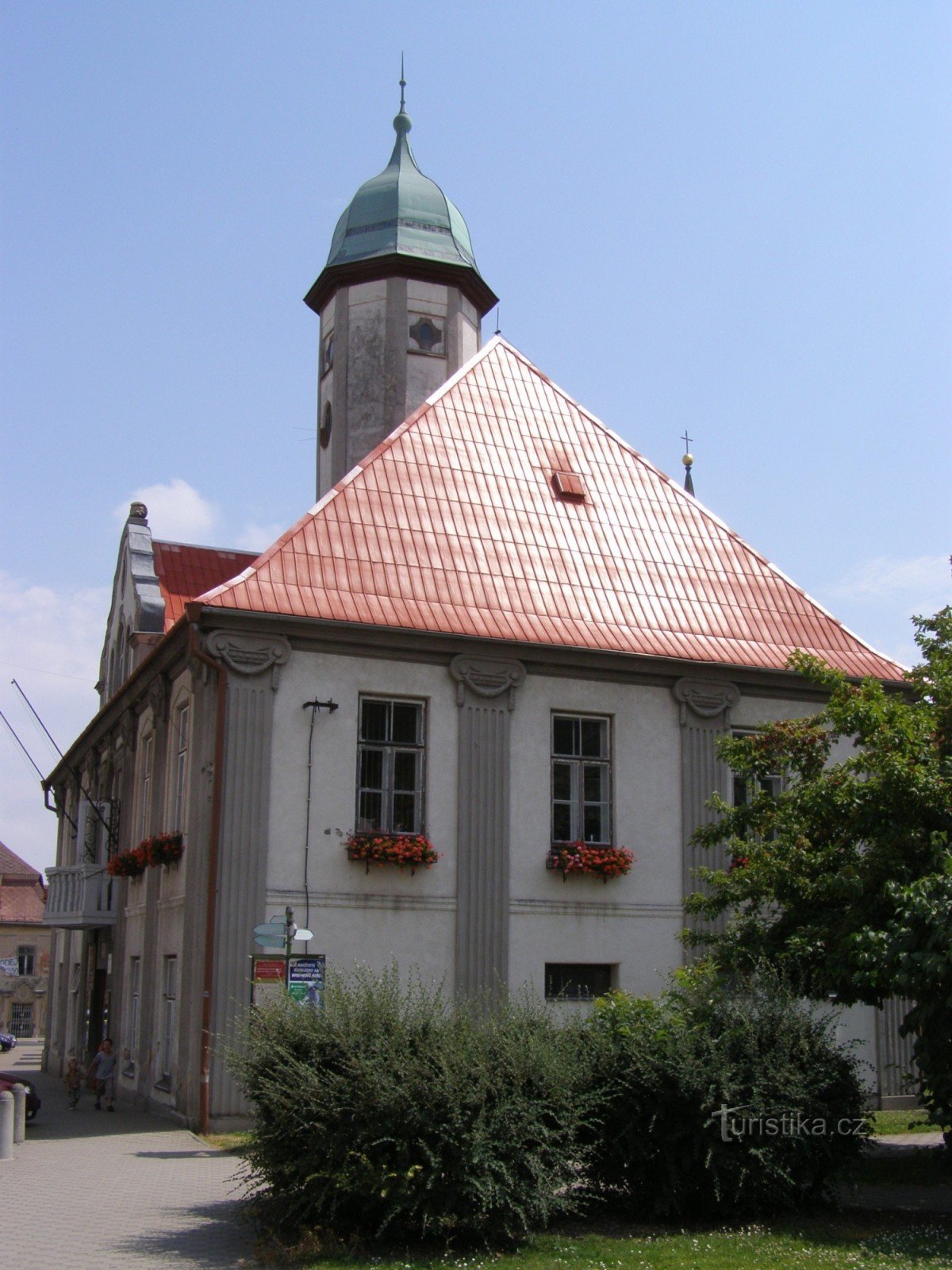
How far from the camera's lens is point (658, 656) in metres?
21.0

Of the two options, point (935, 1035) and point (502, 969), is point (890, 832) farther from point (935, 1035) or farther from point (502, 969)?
point (502, 969)

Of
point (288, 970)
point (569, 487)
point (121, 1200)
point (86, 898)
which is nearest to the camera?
point (121, 1200)

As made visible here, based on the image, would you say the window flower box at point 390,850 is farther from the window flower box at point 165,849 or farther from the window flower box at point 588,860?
the window flower box at point 165,849

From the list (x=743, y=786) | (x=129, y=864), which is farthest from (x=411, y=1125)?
(x=129, y=864)

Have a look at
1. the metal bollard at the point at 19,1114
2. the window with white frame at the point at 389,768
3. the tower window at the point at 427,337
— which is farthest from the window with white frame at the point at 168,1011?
the tower window at the point at 427,337

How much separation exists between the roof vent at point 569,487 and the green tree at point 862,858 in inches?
305

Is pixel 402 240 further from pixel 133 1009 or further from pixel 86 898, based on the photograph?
pixel 133 1009

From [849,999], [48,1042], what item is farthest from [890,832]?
[48,1042]

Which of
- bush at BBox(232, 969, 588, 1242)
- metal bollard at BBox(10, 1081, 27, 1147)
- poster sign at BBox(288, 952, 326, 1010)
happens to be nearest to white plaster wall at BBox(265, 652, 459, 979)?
poster sign at BBox(288, 952, 326, 1010)

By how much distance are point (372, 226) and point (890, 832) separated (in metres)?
21.2

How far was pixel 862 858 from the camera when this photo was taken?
1360cm

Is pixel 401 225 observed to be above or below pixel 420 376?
above

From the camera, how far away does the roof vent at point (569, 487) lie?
2334 centimetres

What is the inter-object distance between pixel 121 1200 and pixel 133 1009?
10.8 metres
